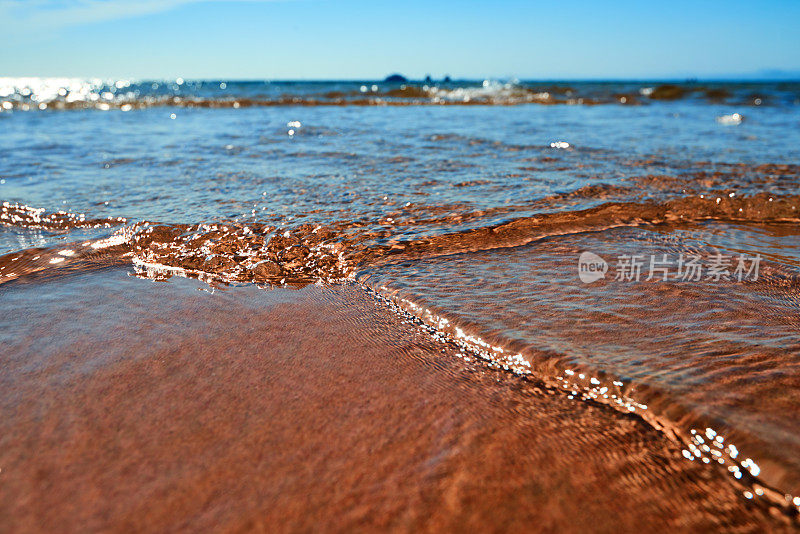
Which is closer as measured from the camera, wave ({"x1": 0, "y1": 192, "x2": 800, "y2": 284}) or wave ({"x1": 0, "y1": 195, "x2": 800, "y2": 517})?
wave ({"x1": 0, "y1": 195, "x2": 800, "y2": 517})

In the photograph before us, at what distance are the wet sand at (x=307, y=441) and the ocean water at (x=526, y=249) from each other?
3.9 inches

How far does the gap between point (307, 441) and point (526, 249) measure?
217 centimetres

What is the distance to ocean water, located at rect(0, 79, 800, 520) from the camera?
5.85ft

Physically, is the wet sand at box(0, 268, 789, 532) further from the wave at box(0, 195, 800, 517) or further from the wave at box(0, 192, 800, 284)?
the wave at box(0, 192, 800, 284)

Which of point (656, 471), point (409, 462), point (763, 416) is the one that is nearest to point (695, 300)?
point (763, 416)

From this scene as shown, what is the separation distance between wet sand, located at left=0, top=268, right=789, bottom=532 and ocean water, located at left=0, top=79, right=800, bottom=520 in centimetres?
10

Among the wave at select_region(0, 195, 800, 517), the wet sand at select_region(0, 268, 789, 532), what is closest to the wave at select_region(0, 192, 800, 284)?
the wave at select_region(0, 195, 800, 517)

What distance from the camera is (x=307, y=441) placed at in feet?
5.03

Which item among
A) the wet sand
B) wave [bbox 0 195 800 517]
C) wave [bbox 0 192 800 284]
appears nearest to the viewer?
the wet sand

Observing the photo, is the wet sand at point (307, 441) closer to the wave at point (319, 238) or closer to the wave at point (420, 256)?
the wave at point (420, 256)

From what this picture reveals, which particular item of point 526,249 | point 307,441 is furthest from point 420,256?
point 307,441

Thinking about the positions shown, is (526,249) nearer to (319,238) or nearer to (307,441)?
(319,238)

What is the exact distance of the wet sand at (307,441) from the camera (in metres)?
1.27

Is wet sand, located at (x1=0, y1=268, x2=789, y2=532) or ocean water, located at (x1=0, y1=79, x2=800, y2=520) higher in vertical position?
ocean water, located at (x1=0, y1=79, x2=800, y2=520)
